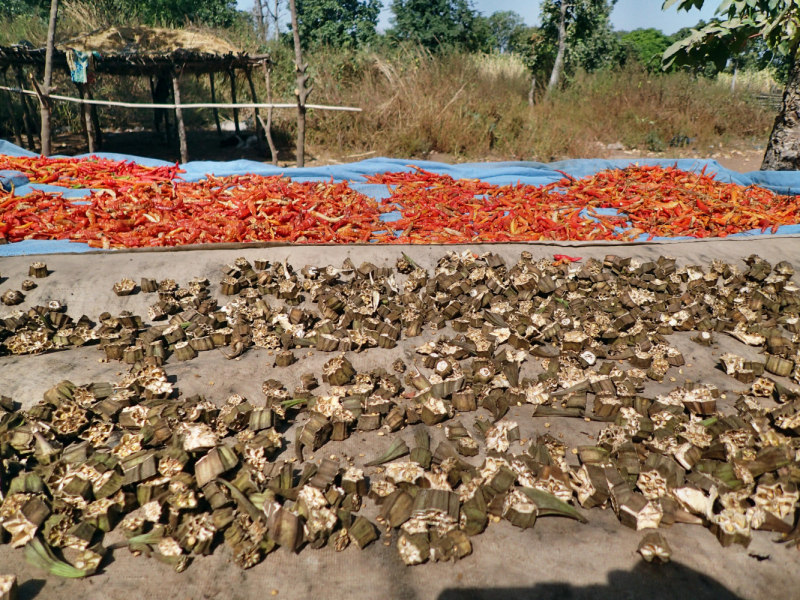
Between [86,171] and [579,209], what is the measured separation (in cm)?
510

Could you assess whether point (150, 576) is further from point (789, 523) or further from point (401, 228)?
point (401, 228)

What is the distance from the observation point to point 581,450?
200cm

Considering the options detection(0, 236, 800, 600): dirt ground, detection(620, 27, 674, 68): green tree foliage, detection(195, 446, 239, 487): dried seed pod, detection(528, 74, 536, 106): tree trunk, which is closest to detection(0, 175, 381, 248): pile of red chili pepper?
detection(195, 446, 239, 487): dried seed pod

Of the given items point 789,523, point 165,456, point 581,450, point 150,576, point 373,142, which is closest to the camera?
point 150,576

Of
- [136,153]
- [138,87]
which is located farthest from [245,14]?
[136,153]

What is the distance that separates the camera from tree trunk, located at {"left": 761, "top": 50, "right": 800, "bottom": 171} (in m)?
6.66

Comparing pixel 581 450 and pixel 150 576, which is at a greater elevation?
pixel 581 450

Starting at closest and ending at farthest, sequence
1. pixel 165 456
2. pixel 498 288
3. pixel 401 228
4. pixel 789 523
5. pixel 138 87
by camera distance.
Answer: pixel 789 523 → pixel 165 456 → pixel 498 288 → pixel 401 228 → pixel 138 87

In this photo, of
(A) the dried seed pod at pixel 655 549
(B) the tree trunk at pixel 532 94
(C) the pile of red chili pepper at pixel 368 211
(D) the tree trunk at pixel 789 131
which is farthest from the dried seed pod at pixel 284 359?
(B) the tree trunk at pixel 532 94

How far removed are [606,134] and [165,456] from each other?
1140cm

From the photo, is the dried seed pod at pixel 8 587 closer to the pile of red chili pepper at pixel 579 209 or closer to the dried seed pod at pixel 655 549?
the dried seed pod at pixel 655 549

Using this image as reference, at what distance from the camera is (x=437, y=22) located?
69.2 feet

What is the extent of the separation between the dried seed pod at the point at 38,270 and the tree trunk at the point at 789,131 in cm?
817

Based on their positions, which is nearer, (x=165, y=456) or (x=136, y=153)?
(x=165, y=456)
